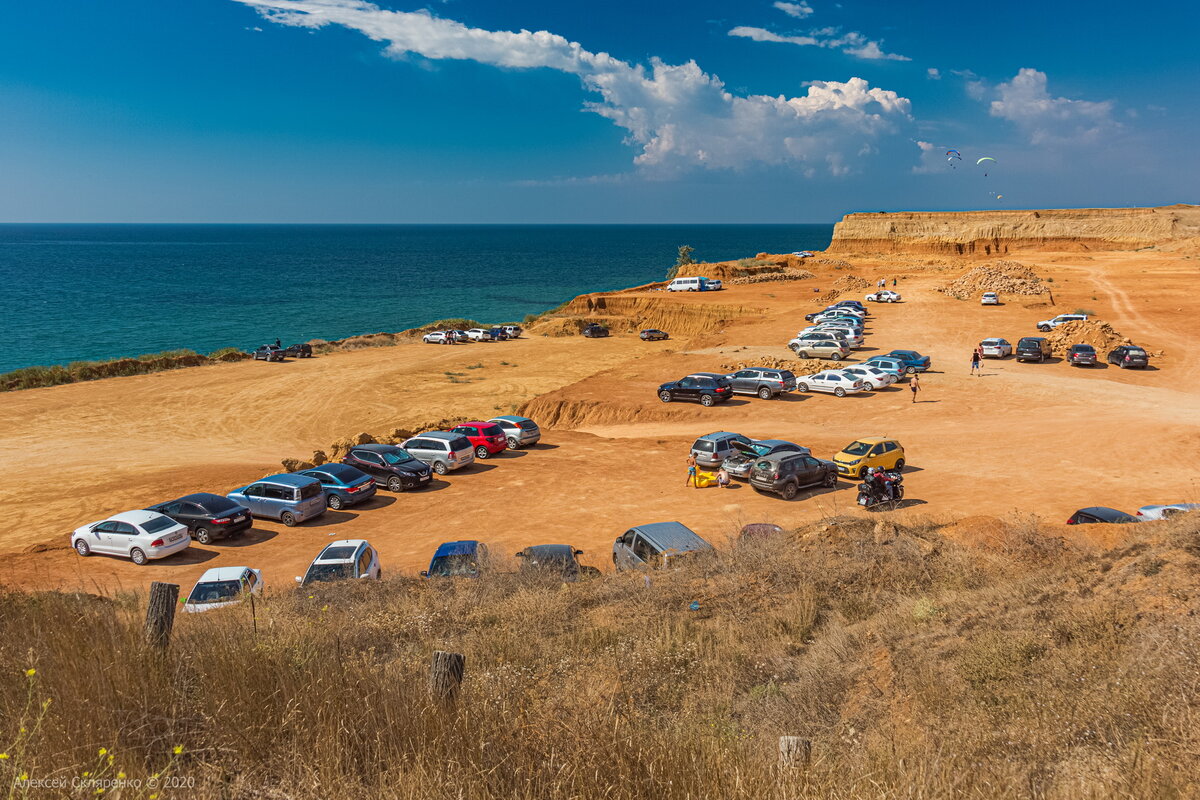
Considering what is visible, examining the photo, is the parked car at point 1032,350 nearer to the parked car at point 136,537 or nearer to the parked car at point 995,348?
the parked car at point 995,348

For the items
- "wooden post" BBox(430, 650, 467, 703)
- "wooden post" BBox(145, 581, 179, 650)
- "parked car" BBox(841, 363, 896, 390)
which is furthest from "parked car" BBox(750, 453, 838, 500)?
"wooden post" BBox(145, 581, 179, 650)

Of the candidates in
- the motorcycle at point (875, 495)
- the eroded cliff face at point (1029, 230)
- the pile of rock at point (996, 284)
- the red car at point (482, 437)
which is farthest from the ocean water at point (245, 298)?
the motorcycle at point (875, 495)

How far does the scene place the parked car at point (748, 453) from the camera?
24259mm

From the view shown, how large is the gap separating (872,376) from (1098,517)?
67.2ft

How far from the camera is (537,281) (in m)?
143

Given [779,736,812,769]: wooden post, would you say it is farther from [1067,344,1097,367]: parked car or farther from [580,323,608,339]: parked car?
[580,323,608,339]: parked car

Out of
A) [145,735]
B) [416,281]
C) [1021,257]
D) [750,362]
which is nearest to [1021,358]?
[750,362]

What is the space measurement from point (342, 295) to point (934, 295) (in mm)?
91953

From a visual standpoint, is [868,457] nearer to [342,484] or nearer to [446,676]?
[342,484]

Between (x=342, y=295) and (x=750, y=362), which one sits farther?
(x=342, y=295)

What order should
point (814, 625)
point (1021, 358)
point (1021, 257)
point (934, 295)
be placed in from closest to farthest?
1. point (814, 625)
2. point (1021, 358)
3. point (934, 295)
4. point (1021, 257)

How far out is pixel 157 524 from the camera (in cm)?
1948

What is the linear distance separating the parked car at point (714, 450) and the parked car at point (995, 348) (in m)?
27.0

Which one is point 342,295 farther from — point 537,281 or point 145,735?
point 145,735
